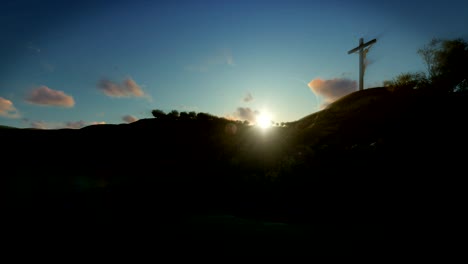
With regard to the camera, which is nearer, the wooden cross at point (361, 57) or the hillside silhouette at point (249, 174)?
the hillside silhouette at point (249, 174)

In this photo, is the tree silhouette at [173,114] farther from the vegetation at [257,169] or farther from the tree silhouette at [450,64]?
the tree silhouette at [450,64]

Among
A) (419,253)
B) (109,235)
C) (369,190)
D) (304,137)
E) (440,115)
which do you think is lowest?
(109,235)

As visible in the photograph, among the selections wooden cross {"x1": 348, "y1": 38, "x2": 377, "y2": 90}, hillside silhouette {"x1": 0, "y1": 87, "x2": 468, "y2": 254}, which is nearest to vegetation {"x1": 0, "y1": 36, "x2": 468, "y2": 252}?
hillside silhouette {"x1": 0, "y1": 87, "x2": 468, "y2": 254}

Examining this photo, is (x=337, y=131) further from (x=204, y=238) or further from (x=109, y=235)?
(x=109, y=235)

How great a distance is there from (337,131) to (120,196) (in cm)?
1167

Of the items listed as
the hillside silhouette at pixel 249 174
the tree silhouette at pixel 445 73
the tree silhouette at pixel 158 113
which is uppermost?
the tree silhouette at pixel 445 73

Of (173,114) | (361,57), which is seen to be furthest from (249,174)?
(361,57)

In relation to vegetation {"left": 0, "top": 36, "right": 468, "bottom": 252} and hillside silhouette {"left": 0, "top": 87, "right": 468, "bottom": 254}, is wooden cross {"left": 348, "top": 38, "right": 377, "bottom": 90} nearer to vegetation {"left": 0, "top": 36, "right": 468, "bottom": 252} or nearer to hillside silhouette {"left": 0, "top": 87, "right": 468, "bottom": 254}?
vegetation {"left": 0, "top": 36, "right": 468, "bottom": 252}

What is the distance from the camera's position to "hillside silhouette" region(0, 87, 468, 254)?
196 inches

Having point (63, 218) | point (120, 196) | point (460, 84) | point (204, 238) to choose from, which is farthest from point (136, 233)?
point (460, 84)

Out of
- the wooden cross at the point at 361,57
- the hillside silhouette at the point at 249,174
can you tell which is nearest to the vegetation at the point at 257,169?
the hillside silhouette at the point at 249,174

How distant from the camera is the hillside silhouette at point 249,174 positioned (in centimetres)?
498

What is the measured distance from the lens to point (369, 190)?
19.7ft

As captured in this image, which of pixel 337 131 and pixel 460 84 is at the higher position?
pixel 460 84
